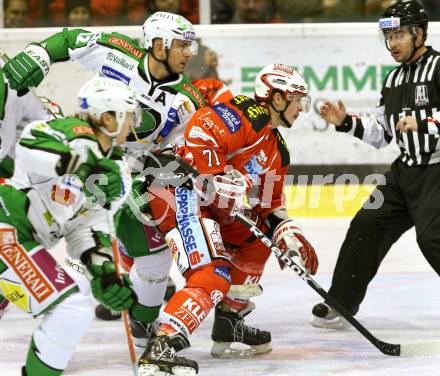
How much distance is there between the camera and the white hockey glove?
→ 4145mm

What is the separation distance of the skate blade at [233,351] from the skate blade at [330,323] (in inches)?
20.0

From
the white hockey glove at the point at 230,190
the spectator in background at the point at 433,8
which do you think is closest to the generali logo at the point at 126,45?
the white hockey glove at the point at 230,190

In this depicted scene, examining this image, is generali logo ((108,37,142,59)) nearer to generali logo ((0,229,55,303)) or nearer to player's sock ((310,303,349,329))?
player's sock ((310,303,349,329))

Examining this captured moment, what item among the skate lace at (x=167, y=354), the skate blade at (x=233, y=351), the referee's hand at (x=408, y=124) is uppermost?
the referee's hand at (x=408, y=124)

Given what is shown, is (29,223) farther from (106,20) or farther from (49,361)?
(106,20)

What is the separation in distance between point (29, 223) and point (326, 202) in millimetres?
3898

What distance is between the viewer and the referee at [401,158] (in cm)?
468

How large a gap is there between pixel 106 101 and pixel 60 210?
1.26 feet

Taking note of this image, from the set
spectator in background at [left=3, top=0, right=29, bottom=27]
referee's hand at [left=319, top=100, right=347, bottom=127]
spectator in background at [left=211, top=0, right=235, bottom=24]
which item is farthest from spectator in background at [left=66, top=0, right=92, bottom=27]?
referee's hand at [left=319, top=100, right=347, bottom=127]

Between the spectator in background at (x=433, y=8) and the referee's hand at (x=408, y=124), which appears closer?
the referee's hand at (x=408, y=124)

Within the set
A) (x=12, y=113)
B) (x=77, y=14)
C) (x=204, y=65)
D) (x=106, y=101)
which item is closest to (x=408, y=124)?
(x=106, y=101)

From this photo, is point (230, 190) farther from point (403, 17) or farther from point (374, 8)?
point (374, 8)

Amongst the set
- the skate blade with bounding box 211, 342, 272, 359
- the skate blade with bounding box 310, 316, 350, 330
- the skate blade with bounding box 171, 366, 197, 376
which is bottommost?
the skate blade with bounding box 310, 316, 350, 330

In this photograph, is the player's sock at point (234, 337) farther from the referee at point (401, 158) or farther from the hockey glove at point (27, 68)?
the hockey glove at point (27, 68)
